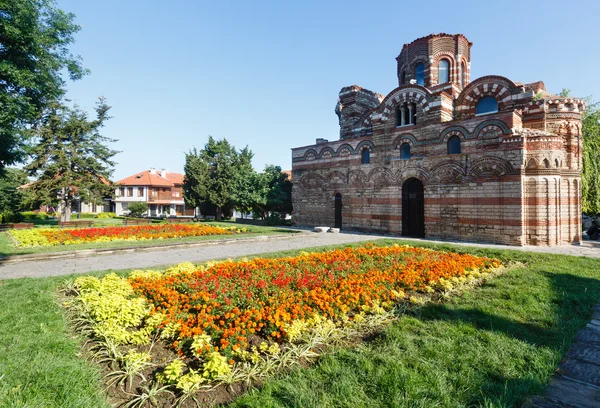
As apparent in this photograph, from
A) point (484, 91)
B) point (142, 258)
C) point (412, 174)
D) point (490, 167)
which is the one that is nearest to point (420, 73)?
point (484, 91)

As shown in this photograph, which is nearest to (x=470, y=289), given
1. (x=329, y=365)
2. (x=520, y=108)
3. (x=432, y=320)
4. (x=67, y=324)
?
(x=432, y=320)

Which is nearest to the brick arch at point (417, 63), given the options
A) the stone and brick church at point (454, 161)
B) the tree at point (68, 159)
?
the stone and brick church at point (454, 161)

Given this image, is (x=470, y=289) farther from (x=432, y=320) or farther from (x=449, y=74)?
(x=449, y=74)

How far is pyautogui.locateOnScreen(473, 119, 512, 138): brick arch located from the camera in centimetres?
1389

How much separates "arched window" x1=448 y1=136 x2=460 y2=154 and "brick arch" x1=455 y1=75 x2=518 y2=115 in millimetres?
2407

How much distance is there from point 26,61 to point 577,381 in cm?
1131

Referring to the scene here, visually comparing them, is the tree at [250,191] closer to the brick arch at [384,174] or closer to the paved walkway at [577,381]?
the brick arch at [384,174]

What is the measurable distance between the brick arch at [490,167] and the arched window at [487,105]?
369 cm

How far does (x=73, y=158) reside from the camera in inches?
1075

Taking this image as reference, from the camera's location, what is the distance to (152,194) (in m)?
48.2

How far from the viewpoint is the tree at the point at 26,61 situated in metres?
6.32

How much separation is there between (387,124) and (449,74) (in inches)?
271

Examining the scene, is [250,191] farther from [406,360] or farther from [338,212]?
[406,360]

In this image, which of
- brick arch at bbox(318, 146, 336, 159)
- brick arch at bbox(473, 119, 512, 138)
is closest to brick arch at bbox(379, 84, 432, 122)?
brick arch at bbox(473, 119, 512, 138)
